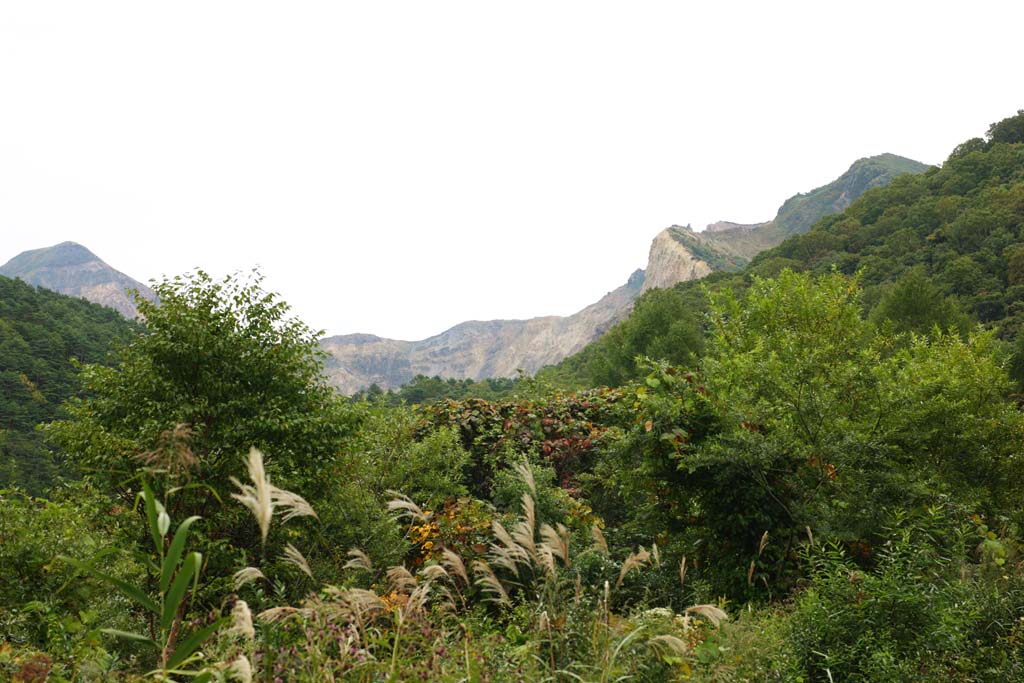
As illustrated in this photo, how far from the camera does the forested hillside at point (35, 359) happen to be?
3978cm

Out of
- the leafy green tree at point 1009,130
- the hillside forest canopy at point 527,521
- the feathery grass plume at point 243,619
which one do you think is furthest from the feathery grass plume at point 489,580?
the leafy green tree at point 1009,130

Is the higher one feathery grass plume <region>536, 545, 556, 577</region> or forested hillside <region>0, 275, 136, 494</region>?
forested hillside <region>0, 275, 136, 494</region>

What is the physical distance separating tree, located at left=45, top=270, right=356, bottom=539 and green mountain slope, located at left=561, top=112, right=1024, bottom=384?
73.9ft

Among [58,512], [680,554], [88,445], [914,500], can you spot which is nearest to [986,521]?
[914,500]

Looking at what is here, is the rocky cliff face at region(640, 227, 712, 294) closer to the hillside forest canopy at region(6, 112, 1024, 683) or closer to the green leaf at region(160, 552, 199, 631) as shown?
the hillside forest canopy at region(6, 112, 1024, 683)

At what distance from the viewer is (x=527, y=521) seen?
388cm

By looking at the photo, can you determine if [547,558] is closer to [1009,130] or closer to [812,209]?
[1009,130]

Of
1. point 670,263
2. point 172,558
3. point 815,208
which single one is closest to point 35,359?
point 172,558

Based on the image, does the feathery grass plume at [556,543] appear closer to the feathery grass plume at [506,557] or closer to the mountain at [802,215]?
the feathery grass plume at [506,557]

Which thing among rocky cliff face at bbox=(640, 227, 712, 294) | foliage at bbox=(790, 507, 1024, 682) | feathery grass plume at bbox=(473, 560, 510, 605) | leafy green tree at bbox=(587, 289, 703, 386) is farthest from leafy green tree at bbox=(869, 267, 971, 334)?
rocky cliff face at bbox=(640, 227, 712, 294)

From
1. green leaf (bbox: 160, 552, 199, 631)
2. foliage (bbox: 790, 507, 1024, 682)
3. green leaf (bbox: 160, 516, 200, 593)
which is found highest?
green leaf (bbox: 160, 516, 200, 593)

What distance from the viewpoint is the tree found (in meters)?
8.18

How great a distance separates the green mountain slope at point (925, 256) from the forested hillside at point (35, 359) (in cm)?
3571

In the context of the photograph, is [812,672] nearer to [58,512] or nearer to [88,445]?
[58,512]
